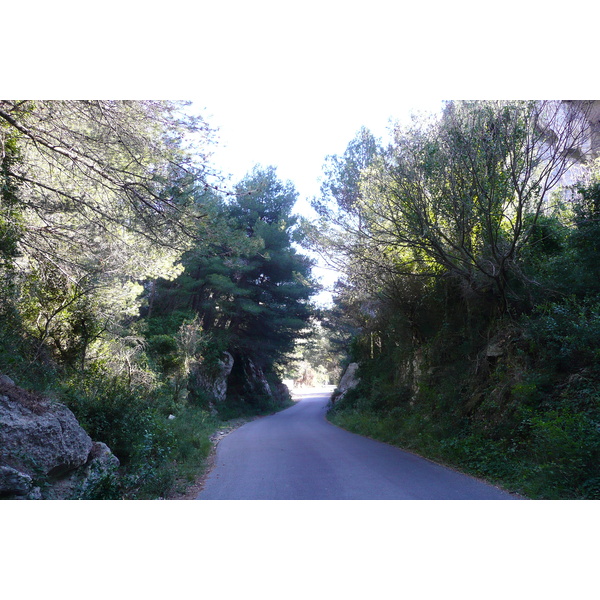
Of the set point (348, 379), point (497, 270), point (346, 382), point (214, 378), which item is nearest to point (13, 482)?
point (497, 270)

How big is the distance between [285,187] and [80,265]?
607 inches

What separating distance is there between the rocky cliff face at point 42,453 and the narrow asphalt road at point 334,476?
68.4 inches

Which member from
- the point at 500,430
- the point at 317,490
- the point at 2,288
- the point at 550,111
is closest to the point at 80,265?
the point at 2,288

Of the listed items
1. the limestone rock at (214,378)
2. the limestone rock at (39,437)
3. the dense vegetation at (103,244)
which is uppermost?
the dense vegetation at (103,244)

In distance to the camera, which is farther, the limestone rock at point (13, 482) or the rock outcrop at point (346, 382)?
the rock outcrop at point (346, 382)

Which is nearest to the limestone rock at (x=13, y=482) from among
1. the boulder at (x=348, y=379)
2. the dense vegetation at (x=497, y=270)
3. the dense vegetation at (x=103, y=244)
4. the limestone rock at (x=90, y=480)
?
the limestone rock at (x=90, y=480)

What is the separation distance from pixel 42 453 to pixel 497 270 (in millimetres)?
8247

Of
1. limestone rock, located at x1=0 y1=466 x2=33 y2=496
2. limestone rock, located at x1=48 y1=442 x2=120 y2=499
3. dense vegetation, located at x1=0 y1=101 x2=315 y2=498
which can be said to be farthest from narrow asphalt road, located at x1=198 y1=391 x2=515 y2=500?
limestone rock, located at x1=0 y1=466 x2=33 y2=496

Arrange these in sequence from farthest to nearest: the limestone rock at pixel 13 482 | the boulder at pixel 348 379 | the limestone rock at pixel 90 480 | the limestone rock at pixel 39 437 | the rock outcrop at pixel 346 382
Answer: the rock outcrop at pixel 346 382
the boulder at pixel 348 379
the limestone rock at pixel 90 480
the limestone rock at pixel 39 437
the limestone rock at pixel 13 482

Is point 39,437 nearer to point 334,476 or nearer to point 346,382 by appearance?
point 334,476

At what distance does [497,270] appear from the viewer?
870 cm

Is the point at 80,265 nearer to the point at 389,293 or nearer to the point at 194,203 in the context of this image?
the point at 194,203

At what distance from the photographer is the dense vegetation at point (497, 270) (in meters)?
6.56

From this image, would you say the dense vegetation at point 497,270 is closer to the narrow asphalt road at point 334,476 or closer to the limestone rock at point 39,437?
the narrow asphalt road at point 334,476
